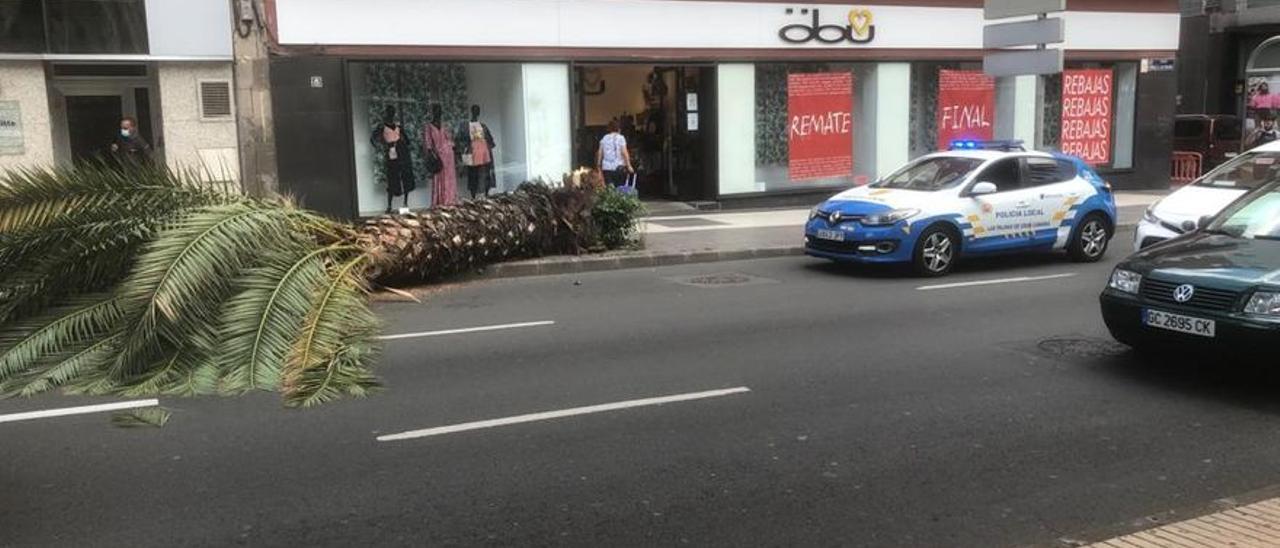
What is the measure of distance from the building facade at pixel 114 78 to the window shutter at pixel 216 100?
1 cm

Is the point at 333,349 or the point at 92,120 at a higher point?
the point at 92,120

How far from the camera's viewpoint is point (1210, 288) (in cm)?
660

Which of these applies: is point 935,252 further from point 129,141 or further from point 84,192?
point 129,141

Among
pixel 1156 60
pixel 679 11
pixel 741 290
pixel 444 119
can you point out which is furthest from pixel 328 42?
pixel 1156 60

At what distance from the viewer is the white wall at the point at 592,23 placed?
15.8m

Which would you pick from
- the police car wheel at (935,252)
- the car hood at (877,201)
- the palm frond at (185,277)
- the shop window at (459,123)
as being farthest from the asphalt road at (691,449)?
the shop window at (459,123)

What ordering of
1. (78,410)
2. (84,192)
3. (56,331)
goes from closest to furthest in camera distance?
1. (78,410)
2. (56,331)
3. (84,192)

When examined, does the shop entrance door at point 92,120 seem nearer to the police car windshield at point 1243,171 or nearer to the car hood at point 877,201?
the car hood at point 877,201

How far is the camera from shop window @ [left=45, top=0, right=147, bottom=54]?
14688mm

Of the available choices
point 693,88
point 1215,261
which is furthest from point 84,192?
point 693,88

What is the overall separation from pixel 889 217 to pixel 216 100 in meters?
9.95

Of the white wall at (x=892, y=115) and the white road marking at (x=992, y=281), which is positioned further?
the white wall at (x=892, y=115)

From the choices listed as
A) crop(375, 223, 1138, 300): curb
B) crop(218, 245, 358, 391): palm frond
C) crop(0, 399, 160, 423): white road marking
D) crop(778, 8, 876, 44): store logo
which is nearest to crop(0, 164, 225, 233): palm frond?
crop(218, 245, 358, 391): palm frond

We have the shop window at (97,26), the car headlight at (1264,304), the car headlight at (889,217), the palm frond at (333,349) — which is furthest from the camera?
the shop window at (97,26)
